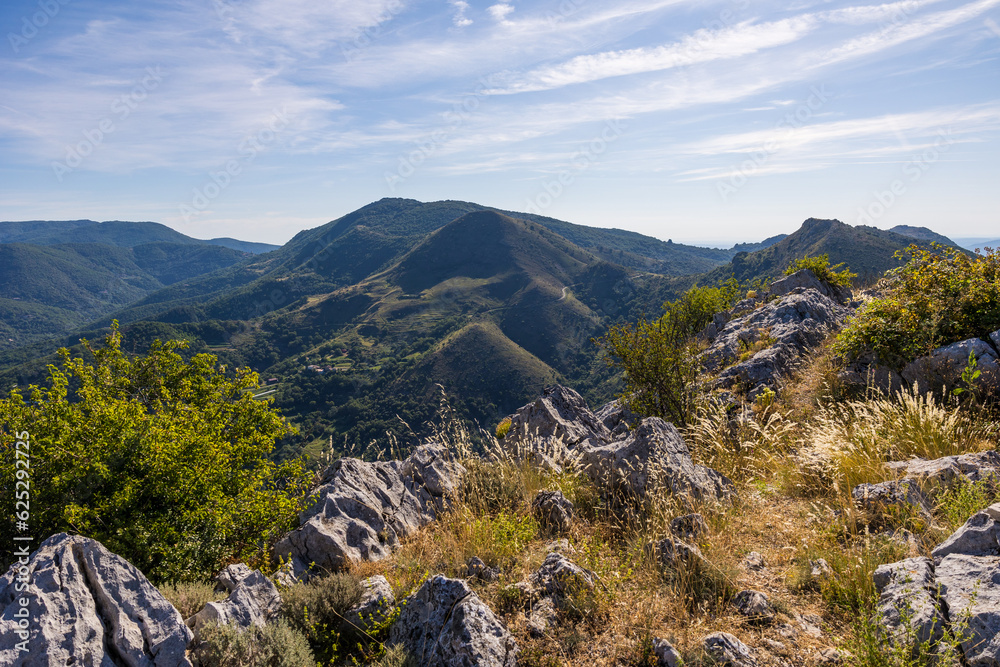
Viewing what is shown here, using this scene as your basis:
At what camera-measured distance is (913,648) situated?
371 cm

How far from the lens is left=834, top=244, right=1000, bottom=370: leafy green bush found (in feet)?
28.5

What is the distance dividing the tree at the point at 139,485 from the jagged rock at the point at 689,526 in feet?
20.0

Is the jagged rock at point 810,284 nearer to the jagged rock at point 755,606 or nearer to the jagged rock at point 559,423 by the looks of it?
the jagged rock at point 559,423

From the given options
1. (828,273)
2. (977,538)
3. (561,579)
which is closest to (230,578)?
(561,579)

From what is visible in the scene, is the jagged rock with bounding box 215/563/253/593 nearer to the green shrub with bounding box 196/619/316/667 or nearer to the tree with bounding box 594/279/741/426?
the green shrub with bounding box 196/619/316/667

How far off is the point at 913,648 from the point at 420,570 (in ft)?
17.2

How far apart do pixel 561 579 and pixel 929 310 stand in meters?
9.67

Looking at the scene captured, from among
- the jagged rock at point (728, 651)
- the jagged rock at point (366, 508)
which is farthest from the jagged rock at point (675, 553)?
the jagged rock at point (366, 508)

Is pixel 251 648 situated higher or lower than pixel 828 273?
lower

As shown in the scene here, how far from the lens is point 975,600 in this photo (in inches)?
147

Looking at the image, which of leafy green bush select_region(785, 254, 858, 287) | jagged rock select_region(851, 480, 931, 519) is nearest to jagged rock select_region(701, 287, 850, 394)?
leafy green bush select_region(785, 254, 858, 287)

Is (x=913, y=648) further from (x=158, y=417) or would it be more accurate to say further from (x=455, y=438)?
(x=158, y=417)

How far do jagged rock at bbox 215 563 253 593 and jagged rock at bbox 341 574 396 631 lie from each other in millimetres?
1494

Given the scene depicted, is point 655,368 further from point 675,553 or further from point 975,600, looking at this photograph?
point 975,600
